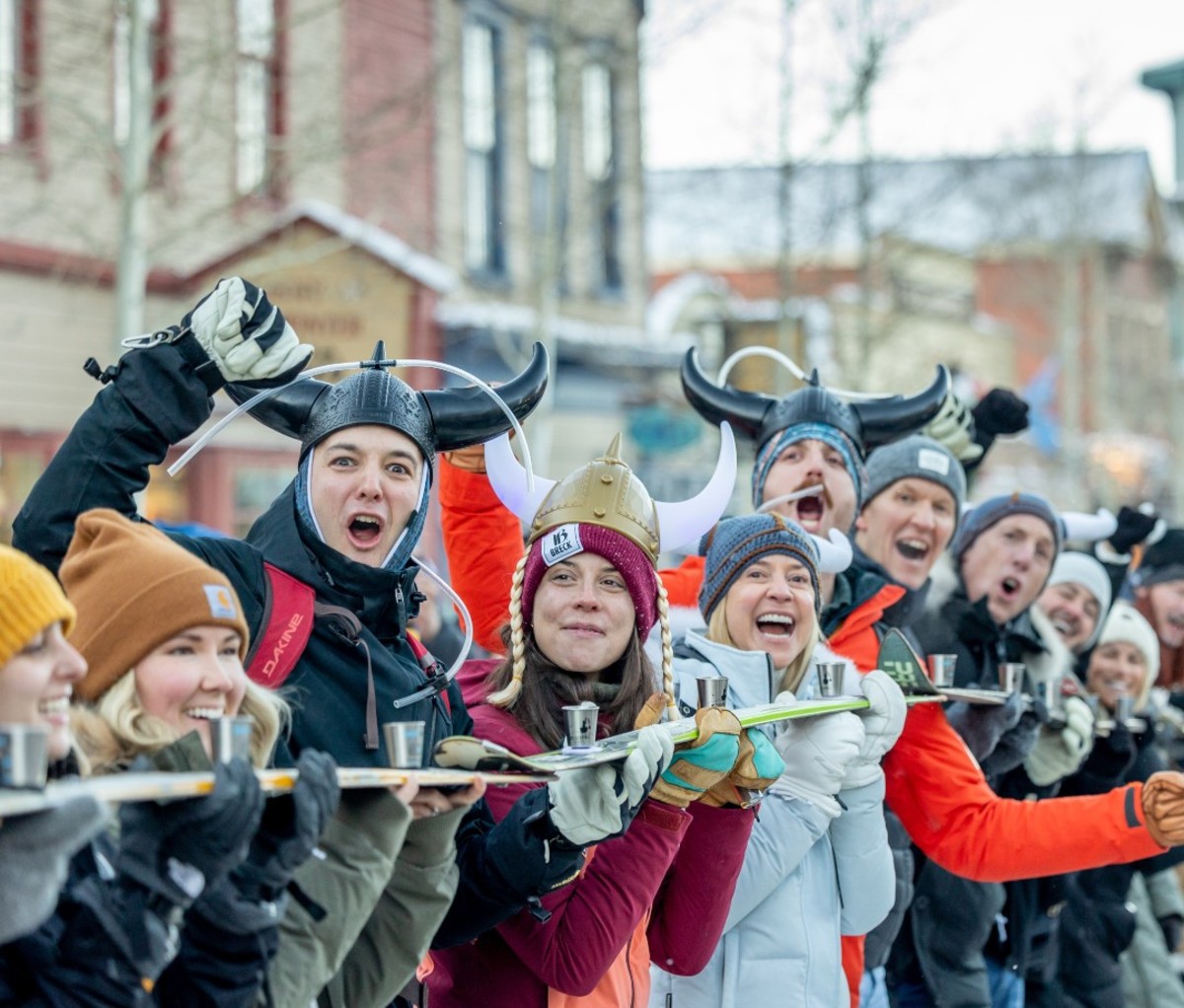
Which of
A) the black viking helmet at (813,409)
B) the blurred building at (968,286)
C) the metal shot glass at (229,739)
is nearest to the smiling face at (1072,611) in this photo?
the black viking helmet at (813,409)

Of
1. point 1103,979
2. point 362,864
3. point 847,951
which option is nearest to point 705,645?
point 847,951

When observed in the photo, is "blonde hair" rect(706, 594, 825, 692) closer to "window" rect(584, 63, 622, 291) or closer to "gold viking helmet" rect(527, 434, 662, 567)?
"gold viking helmet" rect(527, 434, 662, 567)

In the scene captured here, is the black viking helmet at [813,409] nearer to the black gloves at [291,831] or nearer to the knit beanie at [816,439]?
the knit beanie at [816,439]

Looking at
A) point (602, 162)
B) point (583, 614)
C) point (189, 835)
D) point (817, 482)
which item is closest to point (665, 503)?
point (583, 614)

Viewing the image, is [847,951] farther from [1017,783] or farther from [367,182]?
[367,182]

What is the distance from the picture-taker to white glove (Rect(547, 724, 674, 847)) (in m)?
3.19

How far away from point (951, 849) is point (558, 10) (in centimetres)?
1133

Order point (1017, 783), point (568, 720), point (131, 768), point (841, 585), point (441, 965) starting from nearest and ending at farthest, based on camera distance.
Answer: point (131, 768), point (568, 720), point (441, 965), point (841, 585), point (1017, 783)

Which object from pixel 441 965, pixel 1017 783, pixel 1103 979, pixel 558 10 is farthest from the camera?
pixel 558 10

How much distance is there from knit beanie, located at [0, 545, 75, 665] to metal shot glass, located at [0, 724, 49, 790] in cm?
27

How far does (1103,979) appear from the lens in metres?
6.63

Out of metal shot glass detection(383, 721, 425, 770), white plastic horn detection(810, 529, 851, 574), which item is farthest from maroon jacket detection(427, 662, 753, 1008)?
white plastic horn detection(810, 529, 851, 574)

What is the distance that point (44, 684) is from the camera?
8.28ft

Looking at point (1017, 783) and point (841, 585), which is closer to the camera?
point (841, 585)
